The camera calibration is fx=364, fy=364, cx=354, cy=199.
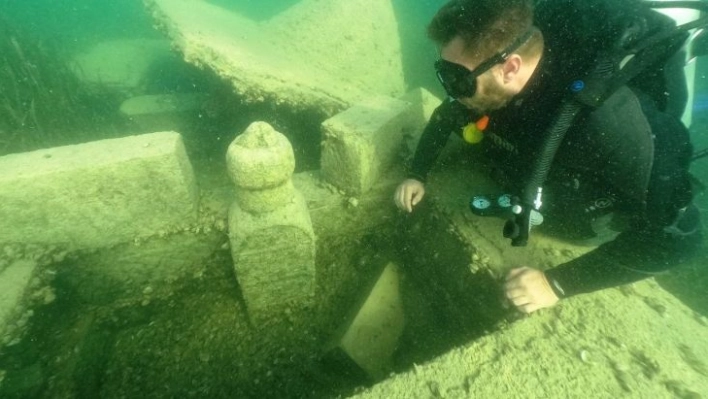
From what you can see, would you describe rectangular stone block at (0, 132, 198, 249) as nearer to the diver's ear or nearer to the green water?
the green water

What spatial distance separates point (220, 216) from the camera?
109 inches

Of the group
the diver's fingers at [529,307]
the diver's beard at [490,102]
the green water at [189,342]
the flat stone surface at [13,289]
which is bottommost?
the green water at [189,342]

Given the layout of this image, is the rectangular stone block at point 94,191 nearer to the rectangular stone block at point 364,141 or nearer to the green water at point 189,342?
the green water at point 189,342

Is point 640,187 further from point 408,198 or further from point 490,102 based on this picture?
point 408,198

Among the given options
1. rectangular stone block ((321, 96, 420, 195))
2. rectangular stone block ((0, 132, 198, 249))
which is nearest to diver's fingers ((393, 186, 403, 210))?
rectangular stone block ((321, 96, 420, 195))

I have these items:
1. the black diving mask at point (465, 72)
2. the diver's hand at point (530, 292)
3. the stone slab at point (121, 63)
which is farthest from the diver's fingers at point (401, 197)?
the stone slab at point (121, 63)

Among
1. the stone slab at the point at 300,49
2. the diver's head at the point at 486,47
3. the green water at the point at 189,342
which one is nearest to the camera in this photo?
the diver's head at the point at 486,47

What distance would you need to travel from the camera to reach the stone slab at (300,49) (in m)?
3.36

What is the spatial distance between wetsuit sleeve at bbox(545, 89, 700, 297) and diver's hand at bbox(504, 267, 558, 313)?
123mm

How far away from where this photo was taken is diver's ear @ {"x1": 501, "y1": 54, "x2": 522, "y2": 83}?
1.98m

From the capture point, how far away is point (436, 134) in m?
2.75

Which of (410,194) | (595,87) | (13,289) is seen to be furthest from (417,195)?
(13,289)

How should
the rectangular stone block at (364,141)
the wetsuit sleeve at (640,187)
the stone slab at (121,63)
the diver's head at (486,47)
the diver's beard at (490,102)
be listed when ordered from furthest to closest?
the stone slab at (121,63), the rectangular stone block at (364,141), the diver's beard at (490,102), the diver's head at (486,47), the wetsuit sleeve at (640,187)

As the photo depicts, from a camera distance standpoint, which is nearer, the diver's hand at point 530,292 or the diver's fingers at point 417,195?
the diver's hand at point 530,292
